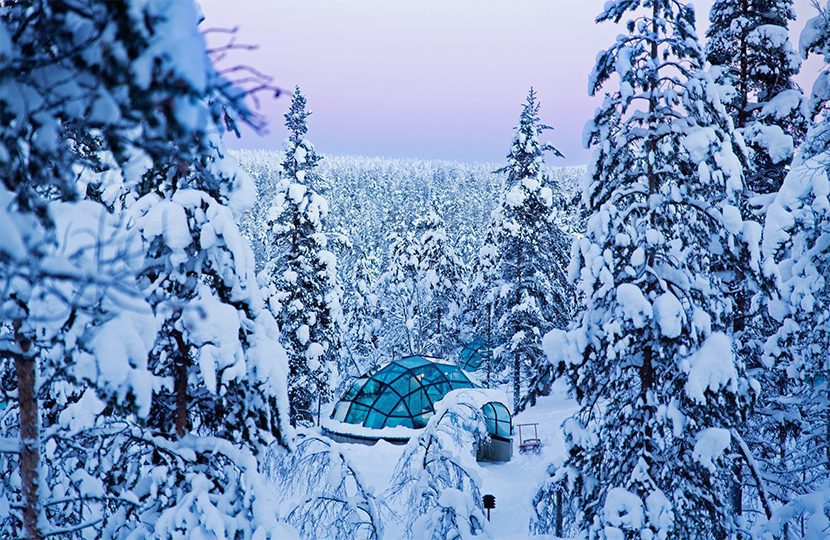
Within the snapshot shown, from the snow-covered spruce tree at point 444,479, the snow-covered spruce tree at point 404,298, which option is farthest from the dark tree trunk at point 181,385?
the snow-covered spruce tree at point 404,298

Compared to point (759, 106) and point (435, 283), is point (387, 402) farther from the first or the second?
point (759, 106)

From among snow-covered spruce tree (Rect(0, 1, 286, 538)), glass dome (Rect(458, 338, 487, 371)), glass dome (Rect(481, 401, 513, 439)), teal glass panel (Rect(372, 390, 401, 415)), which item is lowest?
glass dome (Rect(458, 338, 487, 371))

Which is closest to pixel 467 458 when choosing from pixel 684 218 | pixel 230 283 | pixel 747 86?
pixel 684 218

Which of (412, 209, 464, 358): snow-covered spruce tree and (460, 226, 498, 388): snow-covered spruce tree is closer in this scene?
(460, 226, 498, 388): snow-covered spruce tree

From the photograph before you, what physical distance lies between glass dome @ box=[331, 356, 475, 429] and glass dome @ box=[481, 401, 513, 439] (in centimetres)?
127

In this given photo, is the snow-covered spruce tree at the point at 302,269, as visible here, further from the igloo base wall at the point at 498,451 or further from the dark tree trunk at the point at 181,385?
the dark tree trunk at the point at 181,385

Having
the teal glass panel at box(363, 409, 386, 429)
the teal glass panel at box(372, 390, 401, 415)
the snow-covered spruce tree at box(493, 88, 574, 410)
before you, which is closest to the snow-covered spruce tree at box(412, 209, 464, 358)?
the snow-covered spruce tree at box(493, 88, 574, 410)

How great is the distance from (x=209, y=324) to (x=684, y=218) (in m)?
6.75

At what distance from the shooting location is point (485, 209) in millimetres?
90938

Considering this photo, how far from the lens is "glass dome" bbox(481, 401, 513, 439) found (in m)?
21.9

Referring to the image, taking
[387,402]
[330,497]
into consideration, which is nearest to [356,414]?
[387,402]

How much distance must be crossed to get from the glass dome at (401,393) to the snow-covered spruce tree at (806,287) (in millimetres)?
13785

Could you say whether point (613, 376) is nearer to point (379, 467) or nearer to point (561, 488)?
point (561, 488)

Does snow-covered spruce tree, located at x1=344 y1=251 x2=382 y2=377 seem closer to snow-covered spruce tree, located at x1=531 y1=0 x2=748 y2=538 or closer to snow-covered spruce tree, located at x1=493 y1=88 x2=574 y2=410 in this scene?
snow-covered spruce tree, located at x1=493 y1=88 x2=574 y2=410
